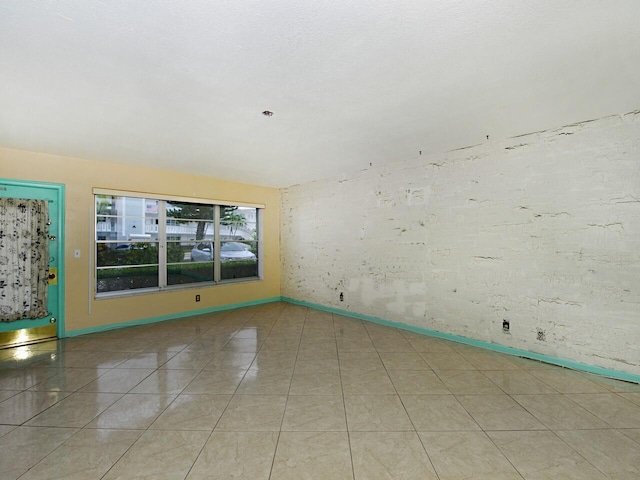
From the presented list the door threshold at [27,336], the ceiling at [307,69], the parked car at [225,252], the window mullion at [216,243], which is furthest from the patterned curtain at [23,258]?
the window mullion at [216,243]

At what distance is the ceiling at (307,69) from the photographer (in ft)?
5.25

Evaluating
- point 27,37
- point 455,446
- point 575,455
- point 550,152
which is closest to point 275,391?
point 455,446

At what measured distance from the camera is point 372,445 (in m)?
1.96

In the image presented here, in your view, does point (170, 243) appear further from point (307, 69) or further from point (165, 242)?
point (307, 69)

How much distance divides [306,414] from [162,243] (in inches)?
157

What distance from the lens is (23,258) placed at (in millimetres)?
3883

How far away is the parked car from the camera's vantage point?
18.2 ft

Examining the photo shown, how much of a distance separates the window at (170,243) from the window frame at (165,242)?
17 mm

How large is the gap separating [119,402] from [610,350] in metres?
4.57

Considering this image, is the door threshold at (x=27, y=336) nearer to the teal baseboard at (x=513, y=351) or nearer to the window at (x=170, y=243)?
the window at (x=170, y=243)

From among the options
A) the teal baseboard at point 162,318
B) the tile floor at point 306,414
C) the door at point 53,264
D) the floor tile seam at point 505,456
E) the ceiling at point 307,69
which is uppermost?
the ceiling at point 307,69

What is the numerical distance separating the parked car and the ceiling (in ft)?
8.01

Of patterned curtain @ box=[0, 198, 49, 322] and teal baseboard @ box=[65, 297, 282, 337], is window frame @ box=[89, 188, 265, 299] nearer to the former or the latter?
teal baseboard @ box=[65, 297, 282, 337]

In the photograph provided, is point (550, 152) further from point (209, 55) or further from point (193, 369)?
point (193, 369)
